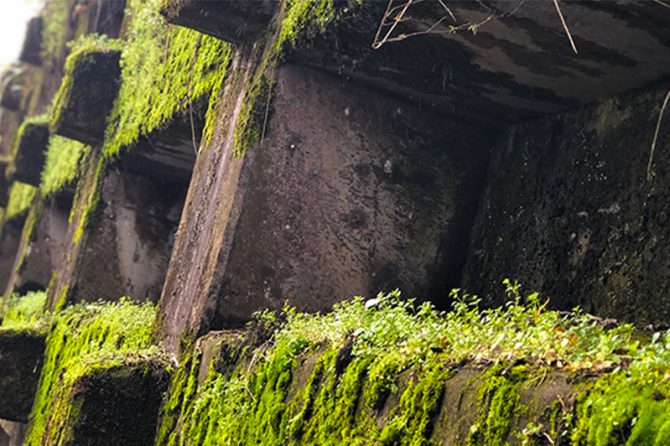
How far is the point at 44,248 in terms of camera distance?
43.0 ft

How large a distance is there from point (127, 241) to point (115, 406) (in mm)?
4521

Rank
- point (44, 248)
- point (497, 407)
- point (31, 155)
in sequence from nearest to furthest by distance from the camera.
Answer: point (497, 407), point (44, 248), point (31, 155)

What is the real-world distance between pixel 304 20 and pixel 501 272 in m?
1.73

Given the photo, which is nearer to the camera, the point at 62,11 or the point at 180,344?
the point at 180,344

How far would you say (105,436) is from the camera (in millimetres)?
5844

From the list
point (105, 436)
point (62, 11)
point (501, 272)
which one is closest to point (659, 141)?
point (501, 272)

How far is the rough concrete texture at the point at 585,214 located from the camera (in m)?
4.99

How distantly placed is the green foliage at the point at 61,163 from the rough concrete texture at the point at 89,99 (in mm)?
740

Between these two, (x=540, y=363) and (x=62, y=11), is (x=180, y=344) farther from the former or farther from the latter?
(x=62, y=11)

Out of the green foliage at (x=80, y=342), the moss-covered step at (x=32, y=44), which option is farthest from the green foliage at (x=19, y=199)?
the green foliage at (x=80, y=342)

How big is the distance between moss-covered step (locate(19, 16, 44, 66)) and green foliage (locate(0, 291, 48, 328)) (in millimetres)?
5178

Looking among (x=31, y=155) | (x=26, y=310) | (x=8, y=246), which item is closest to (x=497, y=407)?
(x=26, y=310)

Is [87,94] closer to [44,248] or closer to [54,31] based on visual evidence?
[44,248]

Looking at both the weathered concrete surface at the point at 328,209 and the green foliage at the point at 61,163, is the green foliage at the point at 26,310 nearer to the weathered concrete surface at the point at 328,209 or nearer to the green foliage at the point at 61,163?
the green foliage at the point at 61,163
